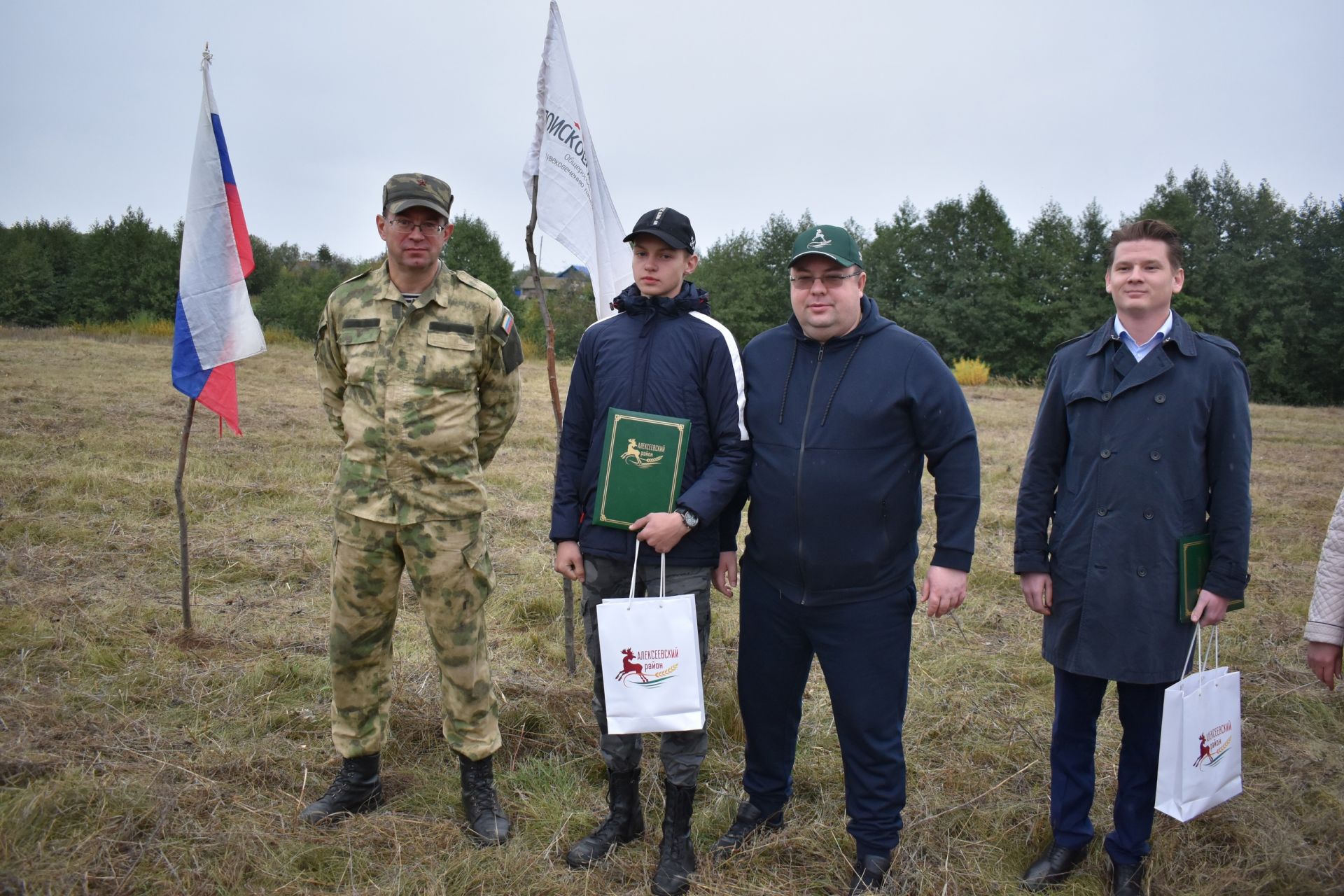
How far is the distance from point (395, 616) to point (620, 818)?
1053 mm

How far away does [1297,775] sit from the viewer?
3.46 meters

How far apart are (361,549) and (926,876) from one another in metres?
2.13

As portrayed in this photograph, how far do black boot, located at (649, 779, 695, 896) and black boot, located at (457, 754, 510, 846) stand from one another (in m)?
0.59

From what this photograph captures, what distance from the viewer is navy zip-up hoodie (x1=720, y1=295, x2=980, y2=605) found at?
2.64 meters

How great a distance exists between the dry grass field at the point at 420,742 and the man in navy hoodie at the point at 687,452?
291 millimetres

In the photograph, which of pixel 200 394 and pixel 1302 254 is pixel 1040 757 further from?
pixel 1302 254

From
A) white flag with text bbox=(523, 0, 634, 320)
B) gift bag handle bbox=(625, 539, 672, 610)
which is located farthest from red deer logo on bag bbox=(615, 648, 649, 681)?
white flag with text bbox=(523, 0, 634, 320)

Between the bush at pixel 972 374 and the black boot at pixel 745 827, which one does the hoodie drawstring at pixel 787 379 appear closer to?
the black boot at pixel 745 827

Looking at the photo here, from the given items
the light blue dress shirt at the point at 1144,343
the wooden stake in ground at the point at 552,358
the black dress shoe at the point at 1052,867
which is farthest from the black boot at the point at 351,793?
the light blue dress shirt at the point at 1144,343

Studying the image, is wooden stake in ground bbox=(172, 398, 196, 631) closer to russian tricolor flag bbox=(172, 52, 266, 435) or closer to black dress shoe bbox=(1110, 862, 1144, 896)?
russian tricolor flag bbox=(172, 52, 266, 435)

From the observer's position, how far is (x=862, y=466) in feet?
8.64

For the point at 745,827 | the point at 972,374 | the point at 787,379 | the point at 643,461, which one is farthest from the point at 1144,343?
the point at 972,374

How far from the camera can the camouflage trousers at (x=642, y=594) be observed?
2.82m

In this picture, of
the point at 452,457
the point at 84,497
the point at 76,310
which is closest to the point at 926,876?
the point at 452,457
